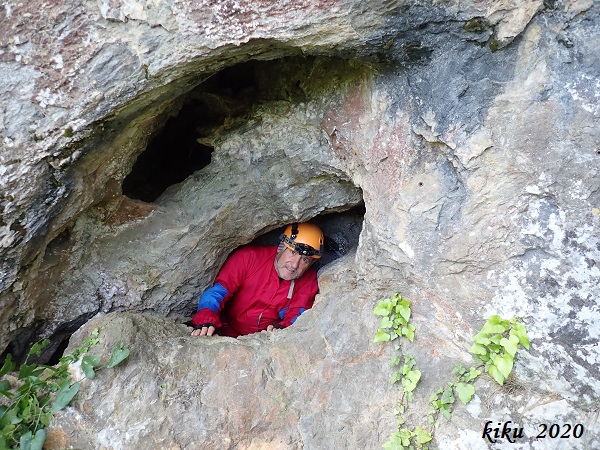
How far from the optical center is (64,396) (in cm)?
288

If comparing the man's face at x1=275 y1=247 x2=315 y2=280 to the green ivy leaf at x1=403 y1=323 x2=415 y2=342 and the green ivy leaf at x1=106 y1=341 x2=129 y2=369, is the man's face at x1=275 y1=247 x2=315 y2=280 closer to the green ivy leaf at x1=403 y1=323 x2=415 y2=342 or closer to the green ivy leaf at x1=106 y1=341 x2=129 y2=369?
the green ivy leaf at x1=403 y1=323 x2=415 y2=342

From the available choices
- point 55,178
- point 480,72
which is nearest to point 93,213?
point 55,178

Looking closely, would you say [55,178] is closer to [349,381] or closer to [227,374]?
[227,374]

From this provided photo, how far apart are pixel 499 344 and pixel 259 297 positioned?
2540mm

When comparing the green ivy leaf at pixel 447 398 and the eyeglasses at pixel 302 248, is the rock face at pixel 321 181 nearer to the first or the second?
the green ivy leaf at pixel 447 398

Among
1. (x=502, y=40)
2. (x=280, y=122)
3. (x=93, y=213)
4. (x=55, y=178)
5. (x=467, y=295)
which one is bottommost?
(x=467, y=295)

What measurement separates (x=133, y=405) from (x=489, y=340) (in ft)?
7.27

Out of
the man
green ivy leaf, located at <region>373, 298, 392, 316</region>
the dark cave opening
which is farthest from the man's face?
green ivy leaf, located at <region>373, 298, 392, 316</region>

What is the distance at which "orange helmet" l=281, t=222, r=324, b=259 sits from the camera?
442cm

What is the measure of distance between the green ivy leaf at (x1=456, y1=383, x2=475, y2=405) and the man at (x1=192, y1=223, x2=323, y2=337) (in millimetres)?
1998

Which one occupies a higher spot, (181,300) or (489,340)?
(489,340)

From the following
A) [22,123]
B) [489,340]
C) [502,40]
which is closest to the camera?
[502,40]

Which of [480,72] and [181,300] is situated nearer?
[480,72]

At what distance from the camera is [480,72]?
247cm
